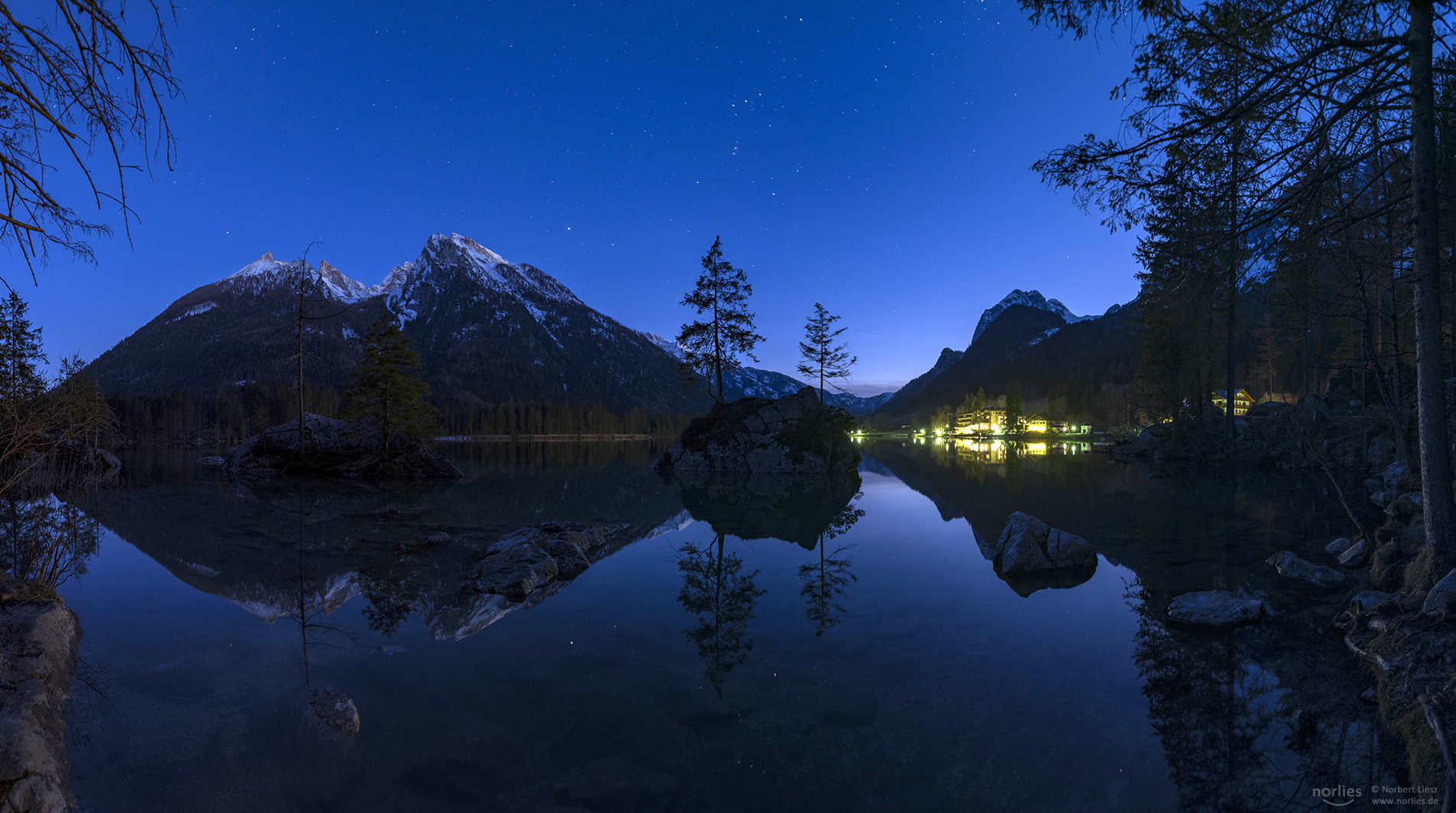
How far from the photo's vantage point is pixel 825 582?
28.9 ft

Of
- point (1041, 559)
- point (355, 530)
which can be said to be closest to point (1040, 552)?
point (1041, 559)

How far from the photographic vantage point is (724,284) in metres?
34.2

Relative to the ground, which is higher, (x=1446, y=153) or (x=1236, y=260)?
(x=1446, y=153)

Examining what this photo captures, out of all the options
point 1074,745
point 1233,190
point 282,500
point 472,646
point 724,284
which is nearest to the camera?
point 1074,745

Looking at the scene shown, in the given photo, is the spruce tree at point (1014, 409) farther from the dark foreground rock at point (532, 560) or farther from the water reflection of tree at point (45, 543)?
the water reflection of tree at point (45, 543)

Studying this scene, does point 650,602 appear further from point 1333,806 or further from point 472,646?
point 1333,806

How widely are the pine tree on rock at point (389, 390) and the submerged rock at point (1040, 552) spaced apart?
93.6 feet

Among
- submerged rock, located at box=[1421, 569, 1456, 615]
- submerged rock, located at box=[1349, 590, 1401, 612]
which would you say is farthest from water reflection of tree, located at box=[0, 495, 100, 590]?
submerged rock, located at box=[1349, 590, 1401, 612]

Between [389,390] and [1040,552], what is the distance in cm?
2993

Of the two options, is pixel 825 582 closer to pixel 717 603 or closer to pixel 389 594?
pixel 717 603

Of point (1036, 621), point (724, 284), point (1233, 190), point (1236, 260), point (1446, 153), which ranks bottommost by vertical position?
point (1036, 621)

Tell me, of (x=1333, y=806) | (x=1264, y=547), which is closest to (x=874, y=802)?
(x=1333, y=806)

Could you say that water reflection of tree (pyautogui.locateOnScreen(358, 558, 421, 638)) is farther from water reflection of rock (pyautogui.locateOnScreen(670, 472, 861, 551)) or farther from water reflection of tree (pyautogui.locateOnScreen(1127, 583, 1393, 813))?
water reflection of tree (pyautogui.locateOnScreen(1127, 583, 1393, 813))

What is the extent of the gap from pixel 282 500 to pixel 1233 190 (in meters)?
24.5
